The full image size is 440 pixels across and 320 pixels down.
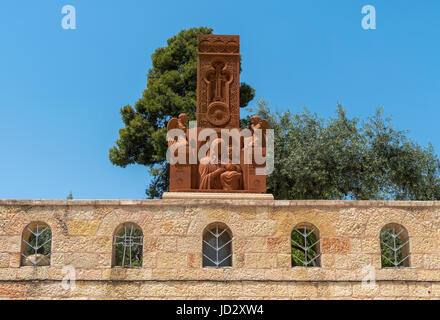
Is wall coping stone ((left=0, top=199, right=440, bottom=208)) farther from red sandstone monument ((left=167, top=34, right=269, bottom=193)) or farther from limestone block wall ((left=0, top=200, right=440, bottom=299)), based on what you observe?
red sandstone monument ((left=167, top=34, right=269, bottom=193))

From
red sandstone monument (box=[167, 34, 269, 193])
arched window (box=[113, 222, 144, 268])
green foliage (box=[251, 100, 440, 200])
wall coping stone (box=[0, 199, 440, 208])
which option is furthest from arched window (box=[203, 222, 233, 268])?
green foliage (box=[251, 100, 440, 200])

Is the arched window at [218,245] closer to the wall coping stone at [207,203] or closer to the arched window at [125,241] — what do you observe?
the wall coping stone at [207,203]

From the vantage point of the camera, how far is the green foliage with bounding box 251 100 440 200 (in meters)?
14.6

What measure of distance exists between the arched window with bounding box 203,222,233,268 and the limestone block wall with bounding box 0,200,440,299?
0.15 meters

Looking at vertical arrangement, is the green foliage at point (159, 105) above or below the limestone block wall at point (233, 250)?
above

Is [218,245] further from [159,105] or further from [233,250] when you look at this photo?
[159,105]

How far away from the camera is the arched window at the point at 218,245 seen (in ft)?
22.0

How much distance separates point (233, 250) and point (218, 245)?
1.66 ft

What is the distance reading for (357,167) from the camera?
1488 cm

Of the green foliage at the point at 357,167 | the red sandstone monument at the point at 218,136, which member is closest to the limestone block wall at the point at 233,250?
the red sandstone monument at the point at 218,136

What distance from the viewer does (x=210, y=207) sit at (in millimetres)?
6656

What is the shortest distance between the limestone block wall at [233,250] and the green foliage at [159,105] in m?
10.8

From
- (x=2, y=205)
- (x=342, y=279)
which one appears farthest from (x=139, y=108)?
(x=342, y=279)

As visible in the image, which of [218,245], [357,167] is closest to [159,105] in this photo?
[357,167]
